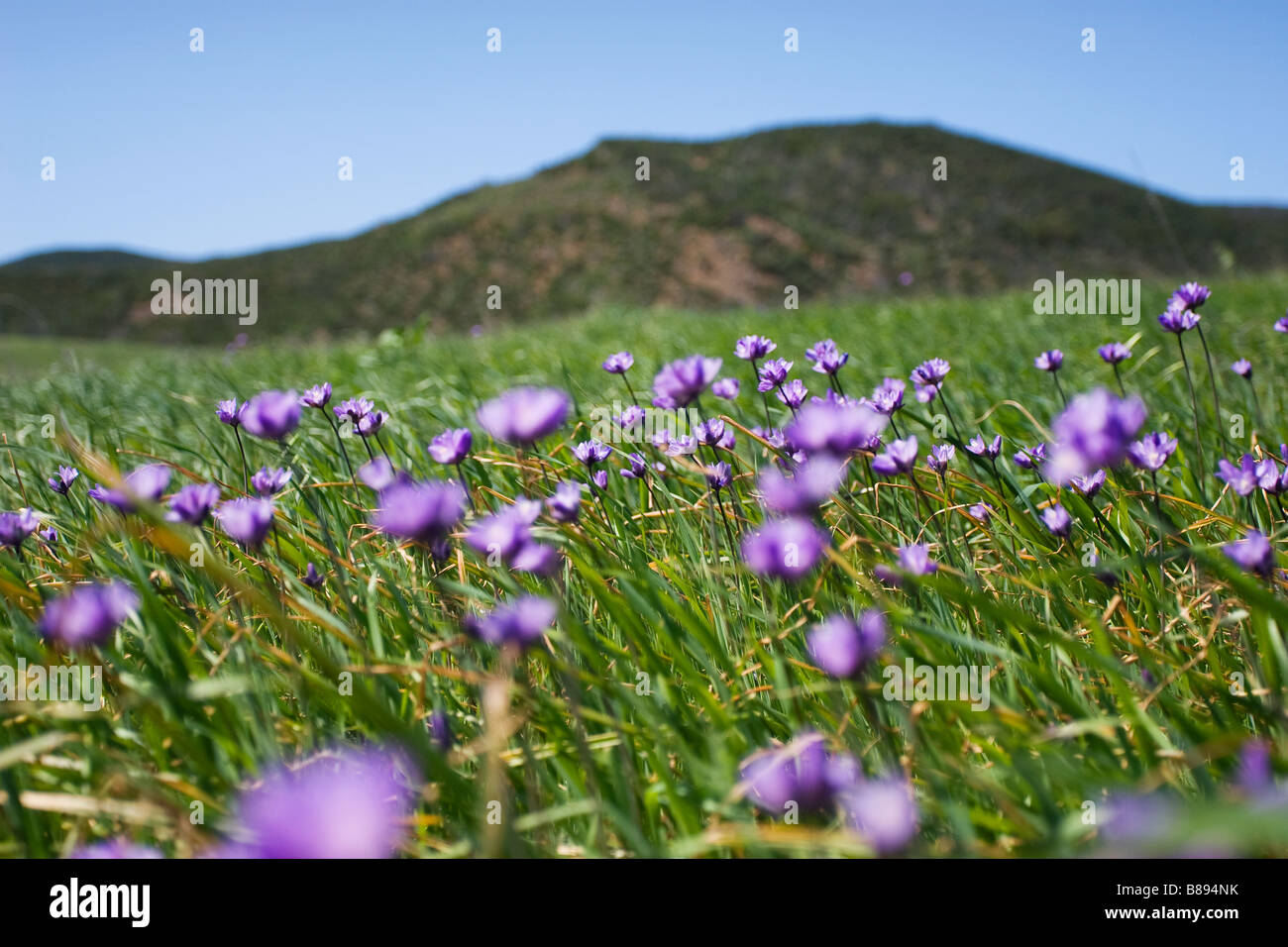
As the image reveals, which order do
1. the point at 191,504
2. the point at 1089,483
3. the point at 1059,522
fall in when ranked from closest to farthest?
the point at 191,504, the point at 1059,522, the point at 1089,483

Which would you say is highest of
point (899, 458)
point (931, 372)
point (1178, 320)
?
point (1178, 320)

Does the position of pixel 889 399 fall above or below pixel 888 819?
above

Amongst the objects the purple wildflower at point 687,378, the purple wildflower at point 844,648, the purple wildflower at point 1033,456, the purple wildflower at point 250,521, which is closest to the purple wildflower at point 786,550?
the purple wildflower at point 844,648

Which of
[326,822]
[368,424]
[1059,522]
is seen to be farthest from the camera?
[368,424]

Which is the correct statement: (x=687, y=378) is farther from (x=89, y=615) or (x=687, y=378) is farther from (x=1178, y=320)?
(x=1178, y=320)

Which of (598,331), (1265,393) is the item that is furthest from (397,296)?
(1265,393)

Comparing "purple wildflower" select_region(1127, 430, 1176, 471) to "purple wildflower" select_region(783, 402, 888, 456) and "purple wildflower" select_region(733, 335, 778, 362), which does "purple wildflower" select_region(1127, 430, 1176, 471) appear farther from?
"purple wildflower" select_region(733, 335, 778, 362)

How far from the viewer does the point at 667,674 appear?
1.16m

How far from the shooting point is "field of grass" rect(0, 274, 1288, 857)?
833mm

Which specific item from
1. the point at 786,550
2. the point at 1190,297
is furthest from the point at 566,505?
the point at 1190,297

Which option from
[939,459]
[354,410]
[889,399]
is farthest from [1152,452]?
[354,410]

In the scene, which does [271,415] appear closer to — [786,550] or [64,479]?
[786,550]

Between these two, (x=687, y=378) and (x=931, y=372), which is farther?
(x=931, y=372)
